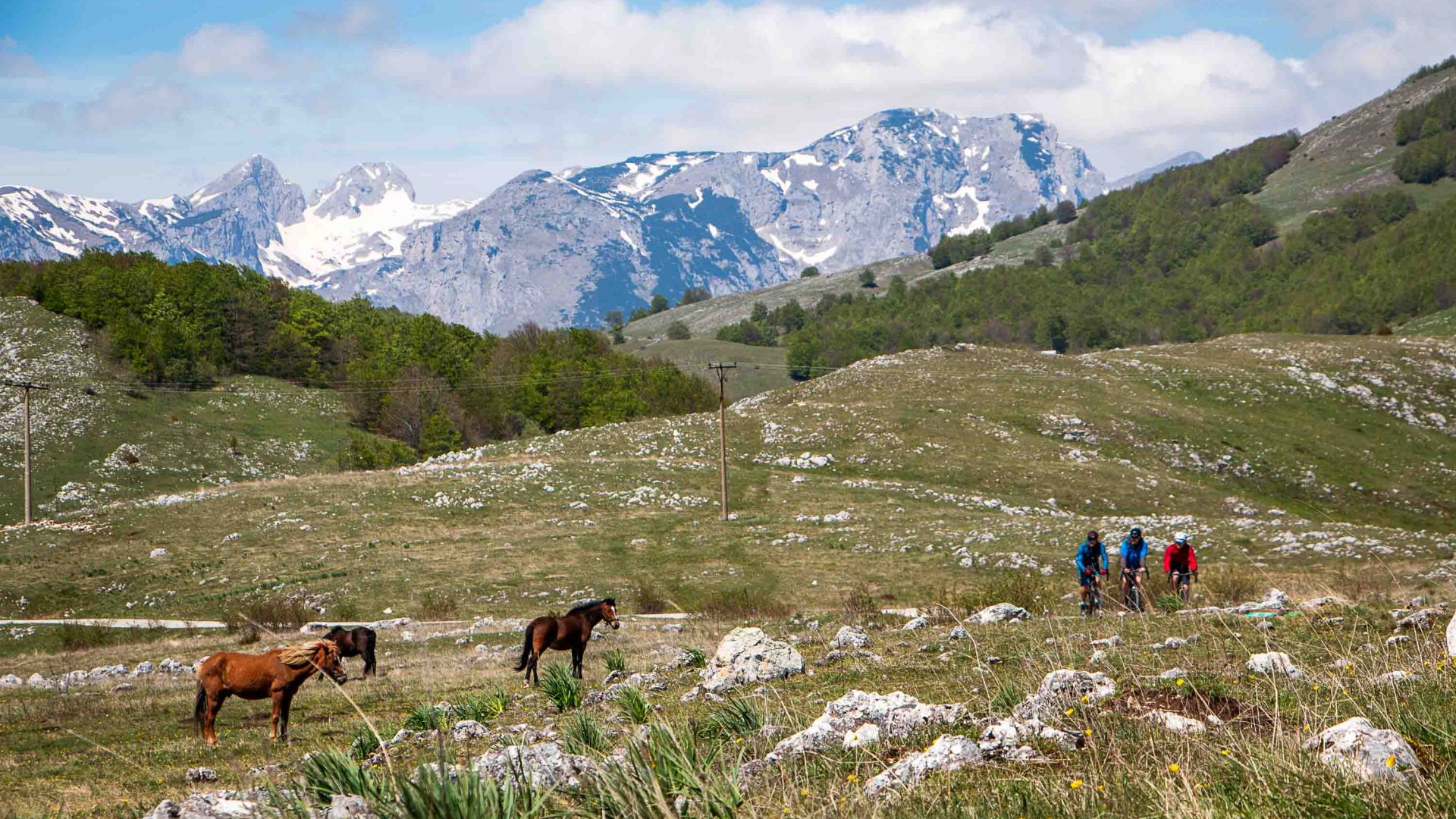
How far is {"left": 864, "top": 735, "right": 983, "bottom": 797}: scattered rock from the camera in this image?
6.49 metres

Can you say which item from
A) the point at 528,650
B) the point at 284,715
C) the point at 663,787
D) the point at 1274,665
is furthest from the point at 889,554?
the point at 663,787

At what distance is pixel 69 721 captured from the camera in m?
15.6

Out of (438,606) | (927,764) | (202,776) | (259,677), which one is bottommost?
(438,606)

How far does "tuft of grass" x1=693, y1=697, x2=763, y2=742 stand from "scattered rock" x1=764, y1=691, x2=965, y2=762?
380 mm

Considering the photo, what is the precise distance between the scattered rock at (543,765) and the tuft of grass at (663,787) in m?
0.56

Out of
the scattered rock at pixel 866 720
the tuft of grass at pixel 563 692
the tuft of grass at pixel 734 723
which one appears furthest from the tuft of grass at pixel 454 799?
the tuft of grass at pixel 563 692

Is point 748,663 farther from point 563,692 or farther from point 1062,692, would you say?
point 1062,692

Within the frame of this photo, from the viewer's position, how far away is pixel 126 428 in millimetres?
96812

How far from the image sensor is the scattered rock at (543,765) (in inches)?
266

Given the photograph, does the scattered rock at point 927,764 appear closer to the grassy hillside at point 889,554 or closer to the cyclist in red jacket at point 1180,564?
the grassy hillside at point 889,554

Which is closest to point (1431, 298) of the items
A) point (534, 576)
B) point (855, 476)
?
point (855, 476)

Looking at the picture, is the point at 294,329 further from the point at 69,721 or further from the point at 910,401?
the point at 69,721

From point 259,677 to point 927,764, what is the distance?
A: 1019 cm

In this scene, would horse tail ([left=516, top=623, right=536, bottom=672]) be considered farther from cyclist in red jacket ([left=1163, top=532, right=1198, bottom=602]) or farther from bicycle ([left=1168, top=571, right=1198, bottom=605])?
cyclist in red jacket ([left=1163, top=532, right=1198, bottom=602])
